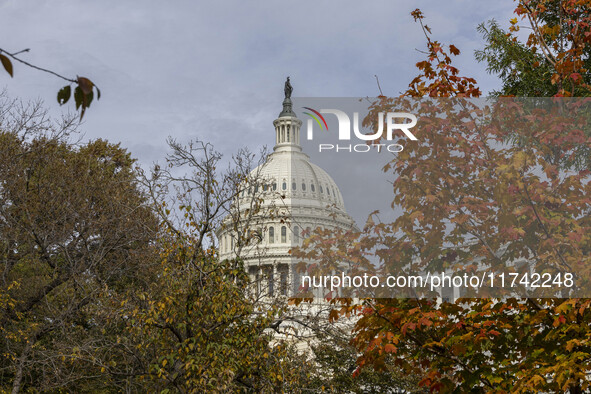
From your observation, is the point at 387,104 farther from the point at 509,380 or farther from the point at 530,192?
the point at 509,380

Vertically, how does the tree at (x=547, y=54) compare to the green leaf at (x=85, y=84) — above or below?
above

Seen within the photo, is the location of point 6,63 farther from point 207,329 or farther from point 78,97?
point 207,329

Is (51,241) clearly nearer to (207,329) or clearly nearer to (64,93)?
(207,329)

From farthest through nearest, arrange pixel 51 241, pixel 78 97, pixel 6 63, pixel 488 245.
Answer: pixel 51 241
pixel 488 245
pixel 78 97
pixel 6 63

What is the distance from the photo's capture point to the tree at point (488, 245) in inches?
362

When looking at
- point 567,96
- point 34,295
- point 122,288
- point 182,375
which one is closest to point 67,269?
point 34,295

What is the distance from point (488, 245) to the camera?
9805 mm

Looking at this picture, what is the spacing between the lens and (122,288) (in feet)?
98.9

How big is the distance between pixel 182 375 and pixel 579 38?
375 inches

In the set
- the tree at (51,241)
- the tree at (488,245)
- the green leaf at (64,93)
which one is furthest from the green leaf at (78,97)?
the tree at (51,241)

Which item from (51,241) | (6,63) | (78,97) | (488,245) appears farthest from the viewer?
(51,241)

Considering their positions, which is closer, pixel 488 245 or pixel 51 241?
A: pixel 488 245

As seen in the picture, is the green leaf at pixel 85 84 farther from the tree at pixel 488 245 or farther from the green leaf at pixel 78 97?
the tree at pixel 488 245

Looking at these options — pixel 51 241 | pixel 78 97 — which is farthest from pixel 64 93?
pixel 51 241
